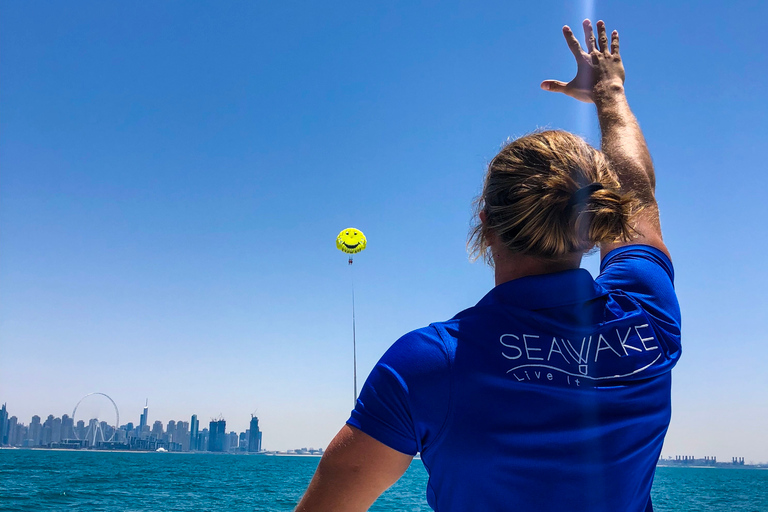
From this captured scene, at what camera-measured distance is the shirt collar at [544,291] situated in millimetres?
895

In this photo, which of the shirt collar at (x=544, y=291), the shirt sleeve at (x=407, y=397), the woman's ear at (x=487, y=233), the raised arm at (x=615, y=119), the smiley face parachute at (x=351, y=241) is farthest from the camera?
the smiley face parachute at (x=351, y=241)

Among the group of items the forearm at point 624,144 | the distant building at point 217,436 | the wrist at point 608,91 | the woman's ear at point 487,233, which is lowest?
the distant building at point 217,436

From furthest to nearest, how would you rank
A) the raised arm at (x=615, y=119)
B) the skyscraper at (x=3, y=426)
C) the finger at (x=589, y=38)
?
the skyscraper at (x=3, y=426), the finger at (x=589, y=38), the raised arm at (x=615, y=119)

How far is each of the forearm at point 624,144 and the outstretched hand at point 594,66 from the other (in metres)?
0.03

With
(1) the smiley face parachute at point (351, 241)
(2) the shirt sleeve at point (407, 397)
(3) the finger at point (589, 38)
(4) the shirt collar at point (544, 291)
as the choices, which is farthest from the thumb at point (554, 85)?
(1) the smiley face parachute at point (351, 241)

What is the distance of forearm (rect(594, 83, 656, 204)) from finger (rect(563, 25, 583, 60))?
0.57 feet

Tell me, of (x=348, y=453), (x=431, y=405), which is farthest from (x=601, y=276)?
(x=348, y=453)

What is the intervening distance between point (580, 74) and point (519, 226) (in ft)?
2.85

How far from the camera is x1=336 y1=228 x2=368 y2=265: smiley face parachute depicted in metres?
17.0

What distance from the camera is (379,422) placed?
2.64 ft

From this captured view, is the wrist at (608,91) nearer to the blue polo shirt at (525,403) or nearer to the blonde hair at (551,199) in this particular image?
the blonde hair at (551,199)

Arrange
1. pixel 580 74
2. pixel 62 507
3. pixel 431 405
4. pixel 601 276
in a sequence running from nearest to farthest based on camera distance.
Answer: pixel 431 405
pixel 601 276
pixel 580 74
pixel 62 507

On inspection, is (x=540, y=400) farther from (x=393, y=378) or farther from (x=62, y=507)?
(x=62, y=507)

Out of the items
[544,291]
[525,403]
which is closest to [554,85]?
[544,291]
